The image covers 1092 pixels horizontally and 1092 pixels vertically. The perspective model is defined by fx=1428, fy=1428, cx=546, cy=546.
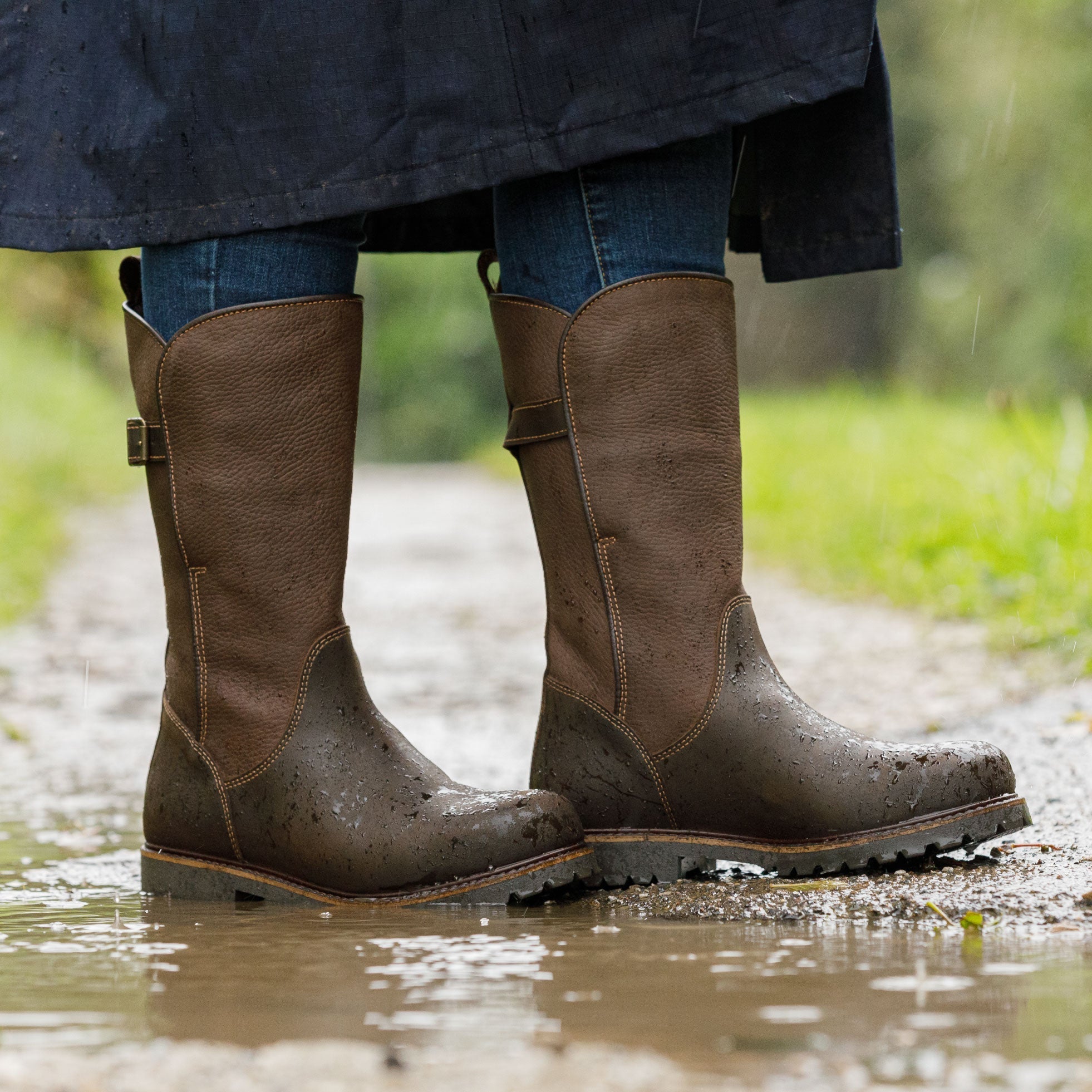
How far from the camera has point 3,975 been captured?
3.67 ft

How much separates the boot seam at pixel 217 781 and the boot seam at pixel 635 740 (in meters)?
0.37

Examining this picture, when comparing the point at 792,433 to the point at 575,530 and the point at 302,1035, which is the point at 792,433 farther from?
the point at 302,1035

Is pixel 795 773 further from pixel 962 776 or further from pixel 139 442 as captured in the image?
pixel 139 442

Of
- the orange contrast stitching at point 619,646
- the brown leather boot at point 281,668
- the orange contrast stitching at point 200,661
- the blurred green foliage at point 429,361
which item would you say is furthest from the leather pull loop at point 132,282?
the blurred green foliage at point 429,361

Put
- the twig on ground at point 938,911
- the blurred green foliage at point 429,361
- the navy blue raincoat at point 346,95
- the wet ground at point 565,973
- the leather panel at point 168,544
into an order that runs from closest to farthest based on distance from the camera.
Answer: the wet ground at point 565,973 → the twig on ground at point 938,911 → the navy blue raincoat at point 346,95 → the leather panel at point 168,544 → the blurred green foliage at point 429,361

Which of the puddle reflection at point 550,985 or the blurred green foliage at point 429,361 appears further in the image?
the blurred green foliage at point 429,361

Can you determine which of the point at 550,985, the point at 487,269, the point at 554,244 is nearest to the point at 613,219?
the point at 554,244

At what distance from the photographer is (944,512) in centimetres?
473

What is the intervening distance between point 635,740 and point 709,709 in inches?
3.3

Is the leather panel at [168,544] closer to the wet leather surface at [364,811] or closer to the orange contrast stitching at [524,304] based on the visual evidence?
the wet leather surface at [364,811]

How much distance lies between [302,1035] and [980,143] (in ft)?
62.9

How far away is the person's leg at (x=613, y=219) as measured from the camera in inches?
54.9

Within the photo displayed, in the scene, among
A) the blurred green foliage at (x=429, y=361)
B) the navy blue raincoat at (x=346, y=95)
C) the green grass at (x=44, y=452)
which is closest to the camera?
the navy blue raincoat at (x=346, y=95)

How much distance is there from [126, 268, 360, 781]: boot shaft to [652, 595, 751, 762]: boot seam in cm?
37
